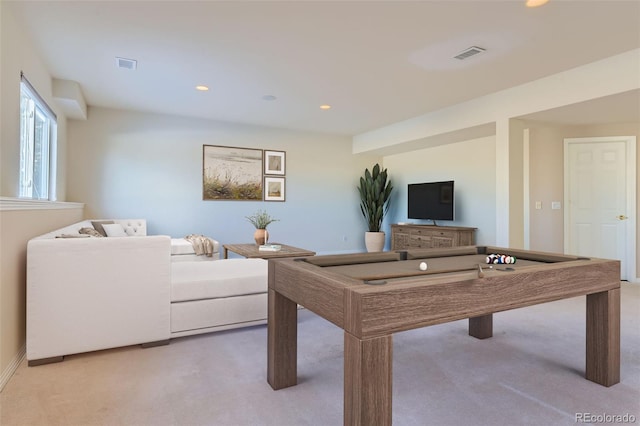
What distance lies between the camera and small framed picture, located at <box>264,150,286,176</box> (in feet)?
20.9

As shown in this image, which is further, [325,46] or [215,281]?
[325,46]

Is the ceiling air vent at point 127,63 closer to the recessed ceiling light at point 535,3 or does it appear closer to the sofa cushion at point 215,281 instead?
the sofa cushion at point 215,281

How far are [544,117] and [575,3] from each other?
2018 mm

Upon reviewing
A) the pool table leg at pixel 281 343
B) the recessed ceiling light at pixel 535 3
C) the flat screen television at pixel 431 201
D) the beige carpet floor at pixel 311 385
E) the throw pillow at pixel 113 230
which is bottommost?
the beige carpet floor at pixel 311 385

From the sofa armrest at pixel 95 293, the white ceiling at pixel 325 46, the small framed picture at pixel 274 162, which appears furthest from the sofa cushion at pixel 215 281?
the small framed picture at pixel 274 162

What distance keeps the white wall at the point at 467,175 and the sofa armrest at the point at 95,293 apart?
4.71m

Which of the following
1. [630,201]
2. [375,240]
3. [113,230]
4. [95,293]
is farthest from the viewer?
[375,240]

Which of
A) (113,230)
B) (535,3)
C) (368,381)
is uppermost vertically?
(535,3)

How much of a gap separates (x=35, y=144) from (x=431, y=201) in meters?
5.54

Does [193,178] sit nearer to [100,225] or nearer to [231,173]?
[231,173]

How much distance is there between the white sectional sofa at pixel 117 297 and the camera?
2.15 meters

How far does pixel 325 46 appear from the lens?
10.2 feet

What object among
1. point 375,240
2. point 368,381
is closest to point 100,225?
point 368,381

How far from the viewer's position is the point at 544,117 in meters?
4.21
